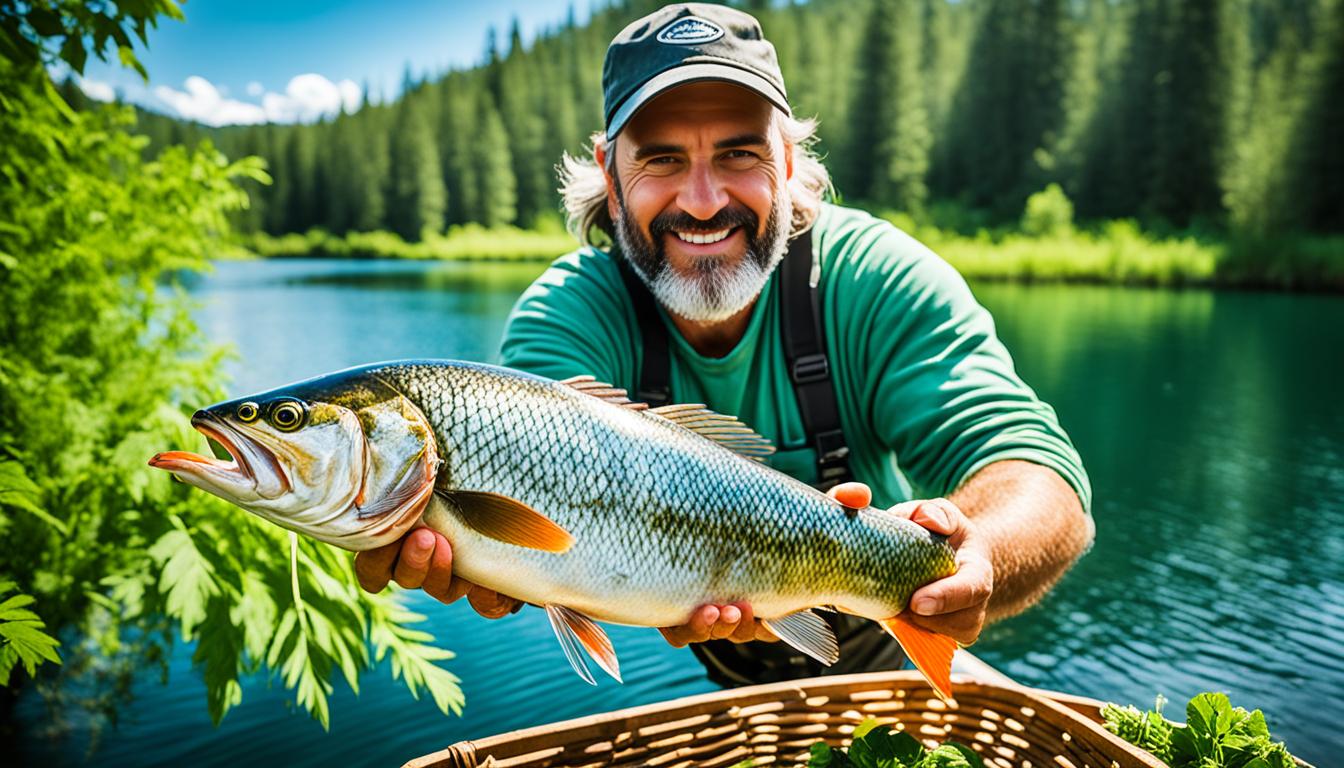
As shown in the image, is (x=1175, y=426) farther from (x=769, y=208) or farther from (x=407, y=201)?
(x=407, y=201)

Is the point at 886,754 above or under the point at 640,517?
under

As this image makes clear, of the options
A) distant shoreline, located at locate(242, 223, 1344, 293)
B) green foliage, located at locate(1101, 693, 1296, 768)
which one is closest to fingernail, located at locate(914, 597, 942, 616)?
green foliage, located at locate(1101, 693, 1296, 768)

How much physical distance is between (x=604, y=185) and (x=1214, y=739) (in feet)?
9.41

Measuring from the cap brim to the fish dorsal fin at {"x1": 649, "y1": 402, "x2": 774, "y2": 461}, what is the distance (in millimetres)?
1098

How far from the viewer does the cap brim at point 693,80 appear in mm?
2896

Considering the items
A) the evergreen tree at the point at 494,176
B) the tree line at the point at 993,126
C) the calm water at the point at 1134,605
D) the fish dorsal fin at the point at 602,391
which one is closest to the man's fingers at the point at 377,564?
the fish dorsal fin at the point at 602,391

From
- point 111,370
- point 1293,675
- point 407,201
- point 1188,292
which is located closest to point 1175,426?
point 1293,675

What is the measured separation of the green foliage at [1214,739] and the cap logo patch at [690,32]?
2.37 m

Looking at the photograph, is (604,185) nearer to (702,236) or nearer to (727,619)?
(702,236)

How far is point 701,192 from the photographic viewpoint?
3.09 metres

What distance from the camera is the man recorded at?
111 inches

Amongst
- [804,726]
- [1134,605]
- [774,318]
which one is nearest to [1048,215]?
[1134,605]

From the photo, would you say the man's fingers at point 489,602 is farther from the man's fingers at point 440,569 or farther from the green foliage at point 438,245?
the green foliage at point 438,245

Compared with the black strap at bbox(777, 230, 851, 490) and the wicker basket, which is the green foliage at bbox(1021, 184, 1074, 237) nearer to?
the black strap at bbox(777, 230, 851, 490)
